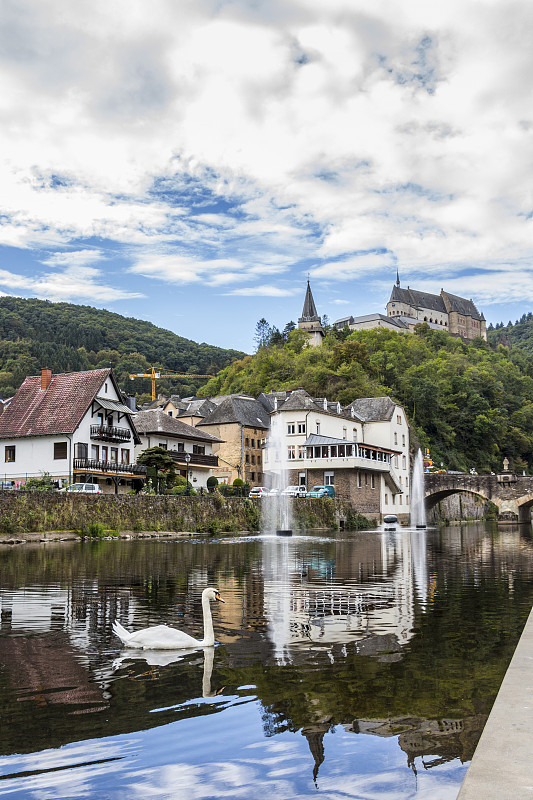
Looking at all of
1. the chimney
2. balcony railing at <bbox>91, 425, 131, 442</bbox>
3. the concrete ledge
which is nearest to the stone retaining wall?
balcony railing at <bbox>91, 425, 131, 442</bbox>

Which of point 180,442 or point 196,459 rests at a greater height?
point 180,442

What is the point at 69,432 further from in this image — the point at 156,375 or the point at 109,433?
the point at 156,375

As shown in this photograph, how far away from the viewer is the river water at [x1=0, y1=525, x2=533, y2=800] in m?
6.03

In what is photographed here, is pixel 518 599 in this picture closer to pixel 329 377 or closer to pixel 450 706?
pixel 450 706

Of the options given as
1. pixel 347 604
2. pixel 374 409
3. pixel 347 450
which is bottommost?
pixel 347 604

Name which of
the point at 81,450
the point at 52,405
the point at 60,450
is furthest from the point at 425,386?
the point at 60,450

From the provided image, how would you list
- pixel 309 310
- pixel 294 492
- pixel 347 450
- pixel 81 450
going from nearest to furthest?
pixel 81 450, pixel 294 492, pixel 347 450, pixel 309 310

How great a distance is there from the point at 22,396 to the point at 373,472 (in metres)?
33.1

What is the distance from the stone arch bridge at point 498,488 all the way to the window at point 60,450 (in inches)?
1659

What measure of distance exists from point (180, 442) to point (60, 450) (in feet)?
62.5

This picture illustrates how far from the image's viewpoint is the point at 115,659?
995 cm

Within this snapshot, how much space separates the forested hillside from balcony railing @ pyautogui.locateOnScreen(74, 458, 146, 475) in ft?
177

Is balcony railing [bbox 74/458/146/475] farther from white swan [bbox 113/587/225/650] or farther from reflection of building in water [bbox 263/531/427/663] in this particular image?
white swan [bbox 113/587/225/650]

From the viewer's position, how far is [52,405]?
55812 mm
